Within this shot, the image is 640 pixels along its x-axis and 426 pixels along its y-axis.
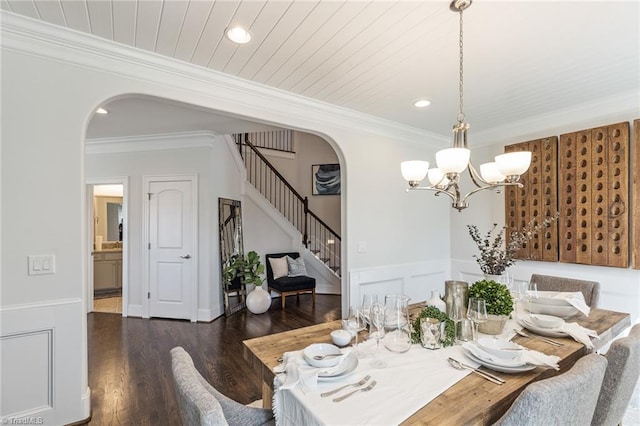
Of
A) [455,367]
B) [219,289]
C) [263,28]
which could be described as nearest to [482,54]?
[263,28]

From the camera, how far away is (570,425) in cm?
103

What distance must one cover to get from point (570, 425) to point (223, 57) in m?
2.73

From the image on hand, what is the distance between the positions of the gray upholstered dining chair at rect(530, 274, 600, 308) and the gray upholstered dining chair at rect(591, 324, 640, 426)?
1306 millimetres

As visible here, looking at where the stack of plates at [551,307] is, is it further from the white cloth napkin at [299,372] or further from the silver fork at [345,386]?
the white cloth napkin at [299,372]

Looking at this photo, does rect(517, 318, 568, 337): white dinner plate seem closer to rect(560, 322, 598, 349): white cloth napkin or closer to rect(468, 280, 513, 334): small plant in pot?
rect(560, 322, 598, 349): white cloth napkin

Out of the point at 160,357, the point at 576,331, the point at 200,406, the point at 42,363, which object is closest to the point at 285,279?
the point at 160,357

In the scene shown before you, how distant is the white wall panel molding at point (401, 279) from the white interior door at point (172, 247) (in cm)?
253

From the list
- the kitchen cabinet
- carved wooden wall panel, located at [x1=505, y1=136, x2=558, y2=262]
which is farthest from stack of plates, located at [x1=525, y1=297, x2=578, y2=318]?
the kitchen cabinet

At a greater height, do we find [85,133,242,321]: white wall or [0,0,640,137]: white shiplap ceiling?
[0,0,640,137]: white shiplap ceiling

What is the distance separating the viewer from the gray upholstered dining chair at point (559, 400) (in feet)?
3.04

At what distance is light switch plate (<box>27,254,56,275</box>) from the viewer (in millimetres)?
1872

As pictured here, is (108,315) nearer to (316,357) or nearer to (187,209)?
(187,209)

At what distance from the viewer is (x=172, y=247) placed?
452 centimetres

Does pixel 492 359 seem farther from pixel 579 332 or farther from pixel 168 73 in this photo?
pixel 168 73
